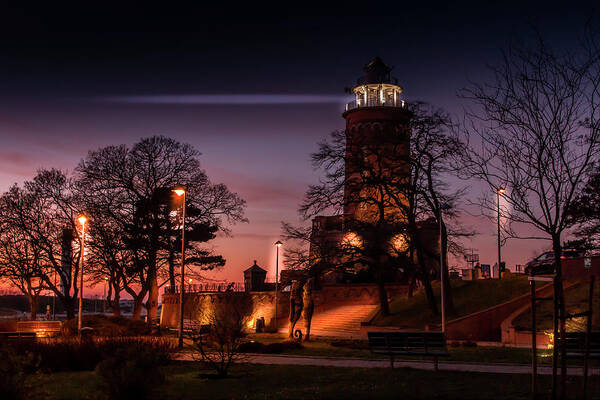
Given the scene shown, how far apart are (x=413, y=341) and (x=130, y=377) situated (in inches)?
323

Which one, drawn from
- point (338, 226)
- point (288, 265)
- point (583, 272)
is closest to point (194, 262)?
point (288, 265)

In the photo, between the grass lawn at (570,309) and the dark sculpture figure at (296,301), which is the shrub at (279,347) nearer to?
the dark sculpture figure at (296,301)

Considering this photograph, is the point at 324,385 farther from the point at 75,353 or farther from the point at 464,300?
the point at 464,300

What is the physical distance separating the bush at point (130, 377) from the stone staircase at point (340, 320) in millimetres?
26970

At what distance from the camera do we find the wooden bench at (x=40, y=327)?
3173 cm

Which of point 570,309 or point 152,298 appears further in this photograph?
point 152,298

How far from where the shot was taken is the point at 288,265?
3875 centimetres

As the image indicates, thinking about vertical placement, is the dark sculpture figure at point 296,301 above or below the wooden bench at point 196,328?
above

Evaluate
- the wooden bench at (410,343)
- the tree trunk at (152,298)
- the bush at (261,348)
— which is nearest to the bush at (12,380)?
the wooden bench at (410,343)

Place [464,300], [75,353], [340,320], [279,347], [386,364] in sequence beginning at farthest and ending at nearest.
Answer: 1. [340,320]
2. [464,300]
3. [279,347]
4. [386,364]
5. [75,353]

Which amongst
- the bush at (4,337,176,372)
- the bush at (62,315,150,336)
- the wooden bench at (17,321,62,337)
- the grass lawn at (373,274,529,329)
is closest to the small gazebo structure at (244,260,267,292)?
the grass lawn at (373,274,529,329)

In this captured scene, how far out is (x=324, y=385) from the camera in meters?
13.3

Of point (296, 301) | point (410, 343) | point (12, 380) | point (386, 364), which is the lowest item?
point (386, 364)

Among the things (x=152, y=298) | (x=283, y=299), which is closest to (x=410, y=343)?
(x=152, y=298)
